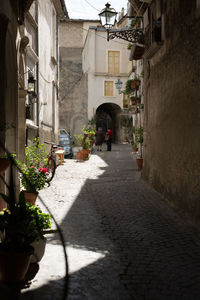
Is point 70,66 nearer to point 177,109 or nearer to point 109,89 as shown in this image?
point 109,89

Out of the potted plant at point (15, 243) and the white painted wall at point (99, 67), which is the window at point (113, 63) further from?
the potted plant at point (15, 243)

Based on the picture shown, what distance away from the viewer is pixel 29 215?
296 centimetres

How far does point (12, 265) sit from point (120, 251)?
199cm

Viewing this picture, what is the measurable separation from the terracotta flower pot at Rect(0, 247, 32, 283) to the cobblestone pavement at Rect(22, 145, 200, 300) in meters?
0.42

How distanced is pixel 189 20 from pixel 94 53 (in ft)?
83.4

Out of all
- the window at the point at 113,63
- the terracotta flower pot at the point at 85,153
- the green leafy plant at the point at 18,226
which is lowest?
the terracotta flower pot at the point at 85,153

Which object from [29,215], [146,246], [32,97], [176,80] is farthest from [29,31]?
[29,215]

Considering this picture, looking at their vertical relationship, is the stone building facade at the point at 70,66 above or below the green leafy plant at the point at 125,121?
above

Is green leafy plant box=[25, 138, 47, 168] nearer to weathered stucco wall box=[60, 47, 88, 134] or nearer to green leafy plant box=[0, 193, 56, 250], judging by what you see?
green leafy plant box=[0, 193, 56, 250]

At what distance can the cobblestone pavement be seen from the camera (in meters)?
3.29

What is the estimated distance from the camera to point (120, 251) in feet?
14.6

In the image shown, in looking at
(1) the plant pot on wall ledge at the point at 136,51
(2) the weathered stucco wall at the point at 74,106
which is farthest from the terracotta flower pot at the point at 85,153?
(2) the weathered stucco wall at the point at 74,106

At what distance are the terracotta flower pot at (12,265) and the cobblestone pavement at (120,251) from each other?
42 cm

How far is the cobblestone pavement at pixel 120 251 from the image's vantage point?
3289 millimetres
